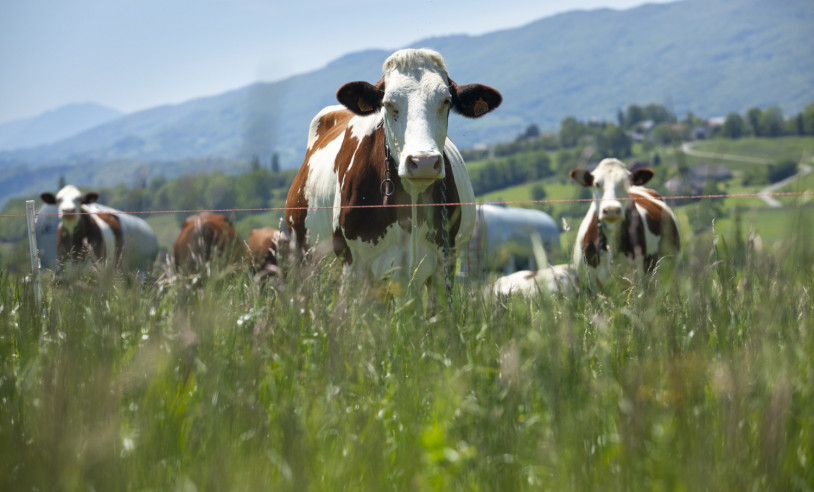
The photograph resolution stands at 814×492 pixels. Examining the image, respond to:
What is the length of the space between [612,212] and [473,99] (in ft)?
12.1

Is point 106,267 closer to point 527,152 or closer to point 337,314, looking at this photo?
point 337,314

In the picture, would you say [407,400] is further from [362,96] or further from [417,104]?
[362,96]

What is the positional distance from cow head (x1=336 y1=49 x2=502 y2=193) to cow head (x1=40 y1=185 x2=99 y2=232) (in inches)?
402

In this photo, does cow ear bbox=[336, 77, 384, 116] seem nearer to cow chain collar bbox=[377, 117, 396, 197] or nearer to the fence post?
cow chain collar bbox=[377, 117, 396, 197]

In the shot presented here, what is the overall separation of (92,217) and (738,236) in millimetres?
14922

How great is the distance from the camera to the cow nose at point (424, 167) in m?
5.50

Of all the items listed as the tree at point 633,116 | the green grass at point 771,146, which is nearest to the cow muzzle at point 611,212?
the green grass at point 771,146

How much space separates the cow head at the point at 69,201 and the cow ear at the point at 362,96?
33.1 feet

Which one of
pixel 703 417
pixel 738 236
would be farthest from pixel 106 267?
pixel 738 236

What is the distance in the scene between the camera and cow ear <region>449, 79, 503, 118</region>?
6543 mm

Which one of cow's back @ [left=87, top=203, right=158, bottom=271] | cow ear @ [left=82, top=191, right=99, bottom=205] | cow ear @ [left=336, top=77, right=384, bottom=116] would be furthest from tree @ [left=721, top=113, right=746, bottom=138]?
cow ear @ [left=82, top=191, right=99, bottom=205]

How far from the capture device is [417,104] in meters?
6.02

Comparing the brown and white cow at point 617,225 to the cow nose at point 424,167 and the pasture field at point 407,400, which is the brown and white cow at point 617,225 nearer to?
the cow nose at point 424,167

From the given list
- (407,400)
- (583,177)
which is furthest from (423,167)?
(583,177)
